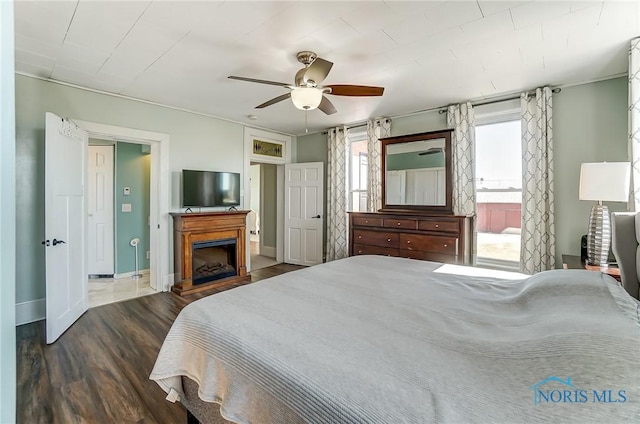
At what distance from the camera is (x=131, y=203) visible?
4.87 metres

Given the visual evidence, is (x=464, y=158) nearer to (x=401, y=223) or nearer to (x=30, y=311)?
(x=401, y=223)

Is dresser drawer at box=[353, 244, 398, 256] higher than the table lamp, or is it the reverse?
the table lamp

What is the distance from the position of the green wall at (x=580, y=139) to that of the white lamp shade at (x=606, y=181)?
2.74ft

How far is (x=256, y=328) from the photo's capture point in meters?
1.23

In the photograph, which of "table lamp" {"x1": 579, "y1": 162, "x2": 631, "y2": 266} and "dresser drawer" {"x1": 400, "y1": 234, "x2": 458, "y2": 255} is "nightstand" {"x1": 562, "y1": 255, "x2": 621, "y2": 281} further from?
"dresser drawer" {"x1": 400, "y1": 234, "x2": 458, "y2": 255}

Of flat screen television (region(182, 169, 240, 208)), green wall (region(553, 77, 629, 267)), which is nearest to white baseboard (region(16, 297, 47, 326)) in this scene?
flat screen television (region(182, 169, 240, 208))

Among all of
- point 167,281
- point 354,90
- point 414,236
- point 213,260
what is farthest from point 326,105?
point 167,281

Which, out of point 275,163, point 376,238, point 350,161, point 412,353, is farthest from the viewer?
point 275,163

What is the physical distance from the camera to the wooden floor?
1.76m

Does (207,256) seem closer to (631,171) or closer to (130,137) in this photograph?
(130,137)

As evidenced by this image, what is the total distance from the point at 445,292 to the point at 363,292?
48cm

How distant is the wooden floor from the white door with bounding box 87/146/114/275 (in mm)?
1650

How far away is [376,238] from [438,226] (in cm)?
92

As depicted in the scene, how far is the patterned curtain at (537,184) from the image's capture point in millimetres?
3385
